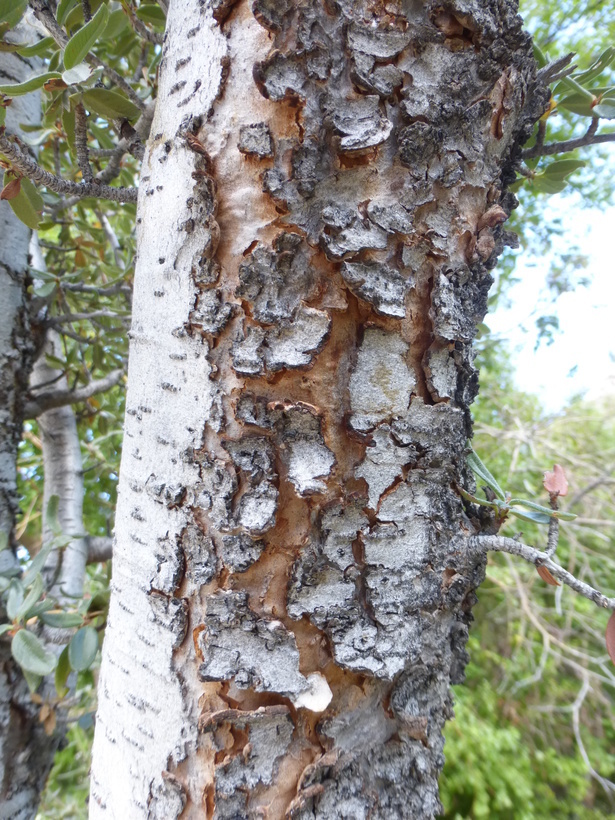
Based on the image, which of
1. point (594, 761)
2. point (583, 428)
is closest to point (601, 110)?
point (583, 428)

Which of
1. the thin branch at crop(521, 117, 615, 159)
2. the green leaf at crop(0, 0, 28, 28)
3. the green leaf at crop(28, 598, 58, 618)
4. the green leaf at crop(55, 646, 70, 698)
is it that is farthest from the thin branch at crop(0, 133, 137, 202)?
the green leaf at crop(55, 646, 70, 698)

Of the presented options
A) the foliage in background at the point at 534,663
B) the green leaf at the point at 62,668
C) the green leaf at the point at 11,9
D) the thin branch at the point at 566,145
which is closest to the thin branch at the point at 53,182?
the green leaf at the point at 11,9

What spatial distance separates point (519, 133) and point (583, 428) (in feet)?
11.2

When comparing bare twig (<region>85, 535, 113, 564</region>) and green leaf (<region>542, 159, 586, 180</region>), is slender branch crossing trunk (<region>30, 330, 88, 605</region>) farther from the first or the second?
green leaf (<region>542, 159, 586, 180</region>)

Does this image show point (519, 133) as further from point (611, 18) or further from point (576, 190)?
point (611, 18)

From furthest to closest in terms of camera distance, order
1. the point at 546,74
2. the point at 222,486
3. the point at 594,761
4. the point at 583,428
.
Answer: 1. the point at 583,428
2. the point at 594,761
3. the point at 546,74
4. the point at 222,486

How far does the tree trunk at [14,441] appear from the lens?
0.83m

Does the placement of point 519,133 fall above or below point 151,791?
above

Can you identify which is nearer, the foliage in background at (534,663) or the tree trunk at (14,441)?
the tree trunk at (14,441)

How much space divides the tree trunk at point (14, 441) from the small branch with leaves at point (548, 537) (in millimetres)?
792

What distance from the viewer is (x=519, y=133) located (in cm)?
54

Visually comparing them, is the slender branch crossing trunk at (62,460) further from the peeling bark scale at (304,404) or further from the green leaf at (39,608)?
the peeling bark scale at (304,404)

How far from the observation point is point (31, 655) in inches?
28.5

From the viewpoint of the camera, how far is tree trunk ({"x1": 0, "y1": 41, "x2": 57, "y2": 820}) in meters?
0.83
